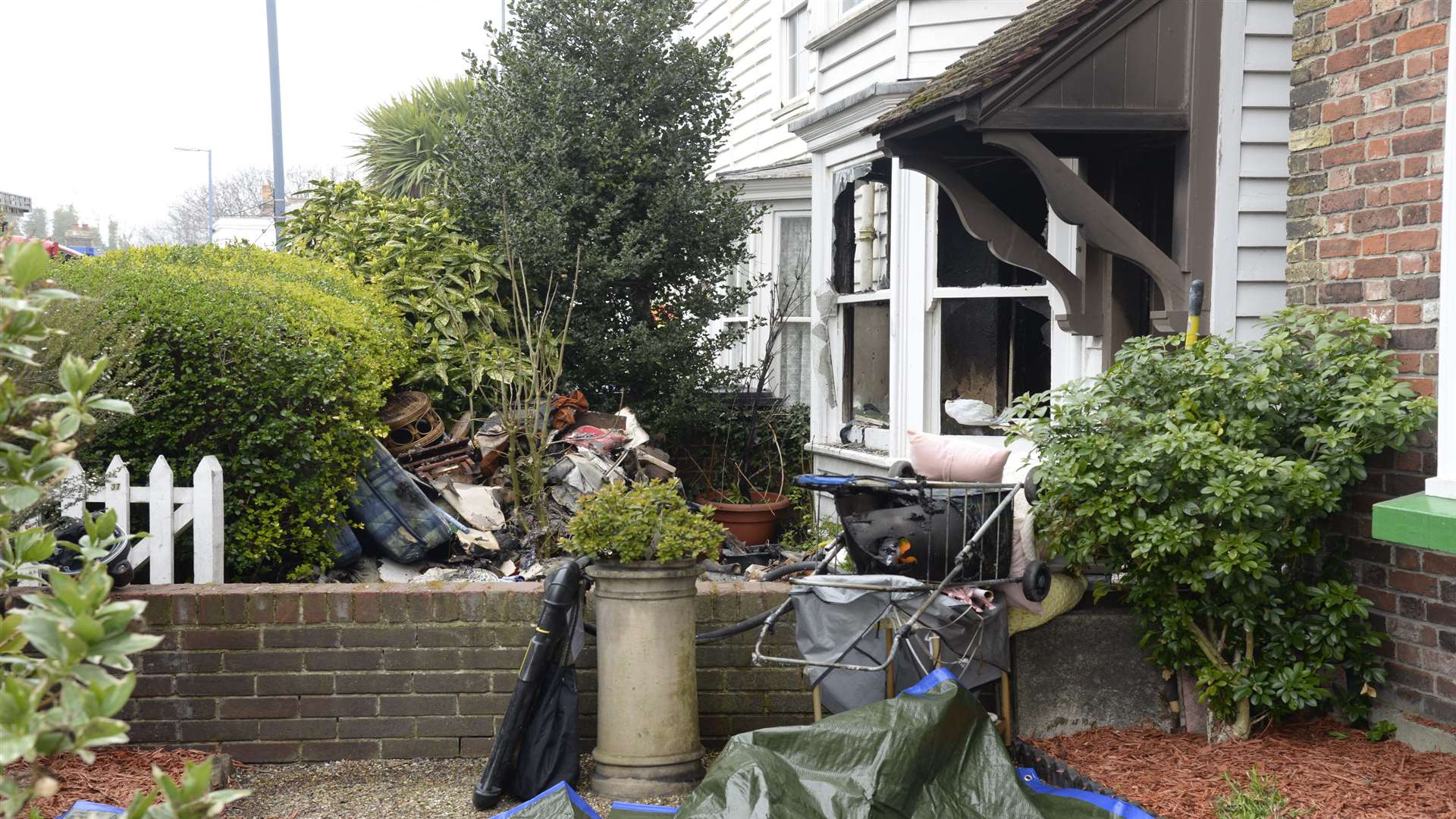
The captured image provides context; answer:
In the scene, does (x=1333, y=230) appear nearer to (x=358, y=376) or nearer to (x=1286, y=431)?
(x=1286, y=431)

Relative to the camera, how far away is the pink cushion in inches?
177

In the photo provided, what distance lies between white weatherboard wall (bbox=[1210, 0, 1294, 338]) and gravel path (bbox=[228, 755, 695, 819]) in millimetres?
2949

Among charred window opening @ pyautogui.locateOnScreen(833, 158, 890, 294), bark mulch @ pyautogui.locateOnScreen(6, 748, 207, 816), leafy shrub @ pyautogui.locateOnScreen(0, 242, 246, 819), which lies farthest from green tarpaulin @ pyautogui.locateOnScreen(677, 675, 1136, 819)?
charred window opening @ pyautogui.locateOnScreen(833, 158, 890, 294)

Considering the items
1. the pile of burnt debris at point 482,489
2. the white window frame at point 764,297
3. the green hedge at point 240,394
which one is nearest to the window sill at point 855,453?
the pile of burnt debris at point 482,489

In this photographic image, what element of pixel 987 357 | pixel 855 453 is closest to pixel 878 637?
pixel 987 357

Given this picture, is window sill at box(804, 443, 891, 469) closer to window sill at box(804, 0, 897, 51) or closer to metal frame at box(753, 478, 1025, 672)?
window sill at box(804, 0, 897, 51)

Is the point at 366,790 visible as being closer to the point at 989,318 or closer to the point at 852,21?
the point at 989,318

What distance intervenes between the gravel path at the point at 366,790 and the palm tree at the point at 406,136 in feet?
32.2

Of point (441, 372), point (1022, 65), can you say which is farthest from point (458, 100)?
point (1022, 65)

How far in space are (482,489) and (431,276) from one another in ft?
6.74

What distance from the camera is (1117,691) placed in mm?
4645

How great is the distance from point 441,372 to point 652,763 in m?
A: 3.99

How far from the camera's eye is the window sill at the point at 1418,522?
3.39 meters

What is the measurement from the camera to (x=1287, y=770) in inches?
153
